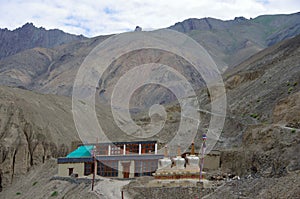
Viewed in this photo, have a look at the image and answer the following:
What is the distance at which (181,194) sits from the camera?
108ft

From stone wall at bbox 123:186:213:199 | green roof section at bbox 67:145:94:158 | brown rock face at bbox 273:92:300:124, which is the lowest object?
Answer: stone wall at bbox 123:186:213:199

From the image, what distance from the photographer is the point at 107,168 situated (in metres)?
48.4

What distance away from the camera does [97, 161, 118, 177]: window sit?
158ft

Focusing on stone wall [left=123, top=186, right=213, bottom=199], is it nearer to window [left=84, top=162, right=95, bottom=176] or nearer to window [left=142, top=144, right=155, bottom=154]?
window [left=142, top=144, right=155, bottom=154]

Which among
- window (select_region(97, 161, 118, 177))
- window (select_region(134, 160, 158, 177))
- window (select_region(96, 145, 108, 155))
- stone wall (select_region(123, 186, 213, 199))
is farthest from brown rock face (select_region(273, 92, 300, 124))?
window (select_region(96, 145, 108, 155))

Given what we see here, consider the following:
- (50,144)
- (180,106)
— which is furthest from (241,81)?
(50,144)

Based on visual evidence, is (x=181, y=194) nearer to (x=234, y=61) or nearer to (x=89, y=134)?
(x=89, y=134)

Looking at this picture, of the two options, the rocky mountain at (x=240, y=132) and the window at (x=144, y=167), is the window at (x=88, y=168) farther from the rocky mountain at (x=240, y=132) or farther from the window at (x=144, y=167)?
the window at (x=144, y=167)

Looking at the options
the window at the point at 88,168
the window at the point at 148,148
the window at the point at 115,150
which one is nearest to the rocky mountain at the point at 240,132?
the window at the point at 148,148

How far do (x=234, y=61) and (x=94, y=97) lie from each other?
62.7 meters

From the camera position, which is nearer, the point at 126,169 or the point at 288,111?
the point at 288,111

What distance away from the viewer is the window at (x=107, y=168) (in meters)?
48.0

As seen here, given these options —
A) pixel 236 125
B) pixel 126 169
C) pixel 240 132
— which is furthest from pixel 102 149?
pixel 236 125

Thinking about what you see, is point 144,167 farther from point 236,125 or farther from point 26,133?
point 26,133
